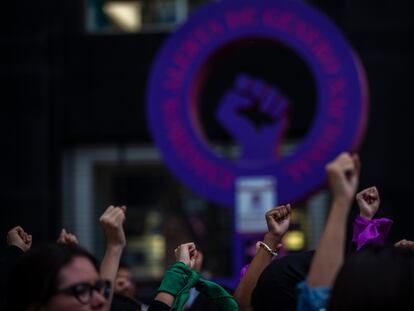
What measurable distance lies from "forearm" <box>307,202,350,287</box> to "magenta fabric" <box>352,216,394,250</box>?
0.76 metres

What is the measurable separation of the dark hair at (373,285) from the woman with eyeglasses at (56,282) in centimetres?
75

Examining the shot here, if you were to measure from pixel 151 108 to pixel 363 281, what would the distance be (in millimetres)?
7979

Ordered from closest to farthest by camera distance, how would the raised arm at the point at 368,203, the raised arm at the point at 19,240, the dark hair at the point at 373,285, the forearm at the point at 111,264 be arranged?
the dark hair at the point at 373,285, the forearm at the point at 111,264, the raised arm at the point at 368,203, the raised arm at the point at 19,240

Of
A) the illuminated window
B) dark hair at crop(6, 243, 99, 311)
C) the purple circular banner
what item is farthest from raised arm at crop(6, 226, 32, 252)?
the illuminated window

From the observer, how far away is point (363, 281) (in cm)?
296

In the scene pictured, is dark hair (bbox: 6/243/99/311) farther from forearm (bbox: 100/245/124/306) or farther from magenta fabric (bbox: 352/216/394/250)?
magenta fabric (bbox: 352/216/394/250)

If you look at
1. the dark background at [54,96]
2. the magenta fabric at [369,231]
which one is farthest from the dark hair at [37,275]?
the dark background at [54,96]

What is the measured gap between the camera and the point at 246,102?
10.6m

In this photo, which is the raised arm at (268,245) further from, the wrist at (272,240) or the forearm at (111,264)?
the forearm at (111,264)

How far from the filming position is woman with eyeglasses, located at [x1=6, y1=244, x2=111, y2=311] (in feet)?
10.5

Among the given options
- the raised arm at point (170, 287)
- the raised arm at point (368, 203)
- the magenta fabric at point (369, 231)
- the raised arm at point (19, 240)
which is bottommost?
the raised arm at point (170, 287)

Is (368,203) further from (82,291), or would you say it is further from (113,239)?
(82,291)

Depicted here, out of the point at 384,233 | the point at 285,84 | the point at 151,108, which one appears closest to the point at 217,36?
the point at 151,108

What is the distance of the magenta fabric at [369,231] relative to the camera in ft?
12.5
